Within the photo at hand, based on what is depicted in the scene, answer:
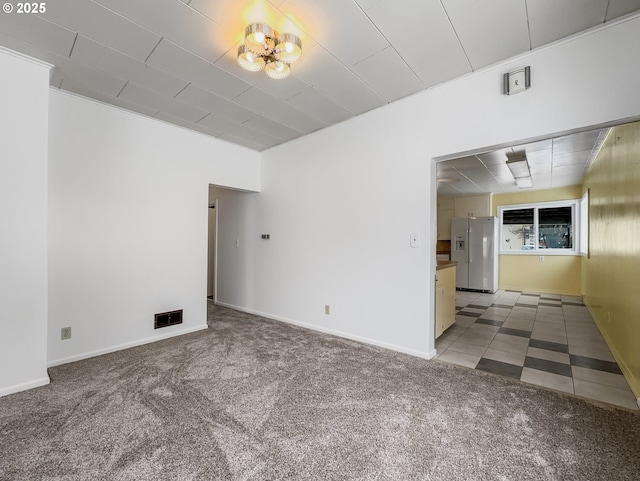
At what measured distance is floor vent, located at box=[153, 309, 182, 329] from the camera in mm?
3406

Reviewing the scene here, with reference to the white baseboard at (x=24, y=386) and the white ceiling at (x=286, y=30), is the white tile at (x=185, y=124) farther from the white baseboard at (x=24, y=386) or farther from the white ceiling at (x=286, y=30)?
the white baseboard at (x=24, y=386)

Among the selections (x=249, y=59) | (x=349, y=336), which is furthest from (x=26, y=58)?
(x=349, y=336)

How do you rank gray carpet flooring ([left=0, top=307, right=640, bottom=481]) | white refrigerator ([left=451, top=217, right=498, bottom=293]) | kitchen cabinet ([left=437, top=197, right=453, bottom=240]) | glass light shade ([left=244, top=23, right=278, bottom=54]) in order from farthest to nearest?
kitchen cabinet ([left=437, top=197, right=453, bottom=240]) < white refrigerator ([left=451, top=217, right=498, bottom=293]) < glass light shade ([left=244, top=23, right=278, bottom=54]) < gray carpet flooring ([left=0, top=307, right=640, bottom=481])

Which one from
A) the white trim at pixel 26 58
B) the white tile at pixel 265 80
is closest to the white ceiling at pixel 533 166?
the white tile at pixel 265 80

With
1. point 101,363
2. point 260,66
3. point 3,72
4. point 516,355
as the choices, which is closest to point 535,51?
point 260,66

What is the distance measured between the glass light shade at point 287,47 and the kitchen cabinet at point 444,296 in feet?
8.46

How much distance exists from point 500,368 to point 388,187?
2.04m

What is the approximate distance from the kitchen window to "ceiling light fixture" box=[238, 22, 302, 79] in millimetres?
7186

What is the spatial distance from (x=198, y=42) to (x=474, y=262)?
699 centimetres

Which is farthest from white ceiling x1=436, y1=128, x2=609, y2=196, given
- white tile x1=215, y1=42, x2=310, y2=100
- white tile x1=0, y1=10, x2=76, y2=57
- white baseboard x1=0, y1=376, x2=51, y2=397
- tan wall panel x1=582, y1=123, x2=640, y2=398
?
white baseboard x1=0, y1=376, x2=51, y2=397

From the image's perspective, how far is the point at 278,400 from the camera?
6.79 feet

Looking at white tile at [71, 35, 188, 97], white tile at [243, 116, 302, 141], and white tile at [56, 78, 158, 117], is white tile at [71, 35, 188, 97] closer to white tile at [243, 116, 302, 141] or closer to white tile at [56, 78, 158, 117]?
white tile at [56, 78, 158, 117]

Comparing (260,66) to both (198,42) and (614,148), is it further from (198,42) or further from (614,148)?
(614,148)

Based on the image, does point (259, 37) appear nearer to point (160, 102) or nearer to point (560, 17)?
point (160, 102)
